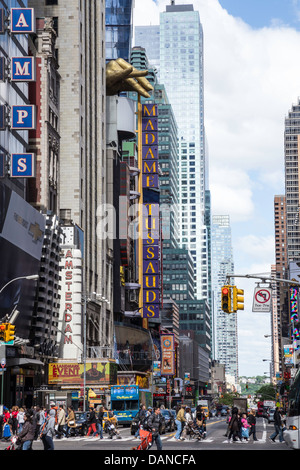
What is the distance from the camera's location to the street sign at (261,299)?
128 feet

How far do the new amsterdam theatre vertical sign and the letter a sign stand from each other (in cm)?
6534

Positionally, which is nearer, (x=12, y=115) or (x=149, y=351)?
(x=12, y=115)

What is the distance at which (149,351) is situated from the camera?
131125mm

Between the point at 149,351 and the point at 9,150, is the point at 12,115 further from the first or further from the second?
the point at 149,351

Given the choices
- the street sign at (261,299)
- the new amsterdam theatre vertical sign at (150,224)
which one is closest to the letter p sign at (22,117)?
the street sign at (261,299)

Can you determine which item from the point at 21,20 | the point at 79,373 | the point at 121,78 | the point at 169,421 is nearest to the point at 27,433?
the point at 169,421

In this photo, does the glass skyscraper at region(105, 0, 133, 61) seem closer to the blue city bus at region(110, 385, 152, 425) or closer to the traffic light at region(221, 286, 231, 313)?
the blue city bus at region(110, 385, 152, 425)

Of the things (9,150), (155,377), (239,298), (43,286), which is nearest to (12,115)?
(9,150)

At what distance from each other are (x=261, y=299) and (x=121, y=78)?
274 feet

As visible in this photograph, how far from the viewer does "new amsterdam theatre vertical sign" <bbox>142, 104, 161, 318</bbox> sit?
126 metres

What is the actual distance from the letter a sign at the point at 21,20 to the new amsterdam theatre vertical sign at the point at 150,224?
65337 millimetres

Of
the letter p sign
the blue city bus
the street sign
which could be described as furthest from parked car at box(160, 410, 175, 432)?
the letter p sign

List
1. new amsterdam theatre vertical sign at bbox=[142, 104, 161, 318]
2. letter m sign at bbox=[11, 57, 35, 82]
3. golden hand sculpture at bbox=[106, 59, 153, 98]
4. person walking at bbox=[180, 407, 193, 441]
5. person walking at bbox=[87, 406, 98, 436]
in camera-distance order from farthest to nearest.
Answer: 1. new amsterdam theatre vertical sign at bbox=[142, 104, 161, 318]
2. golden hand sculpture at bbox=[106, 59, 153, 98]
3. letter m sign at bbox=[11, 57, 35, 82]
4. person walking at bbox=[87, 406, 98, 436]
5. person walking at bbox=[180, 407, 193, 441]
